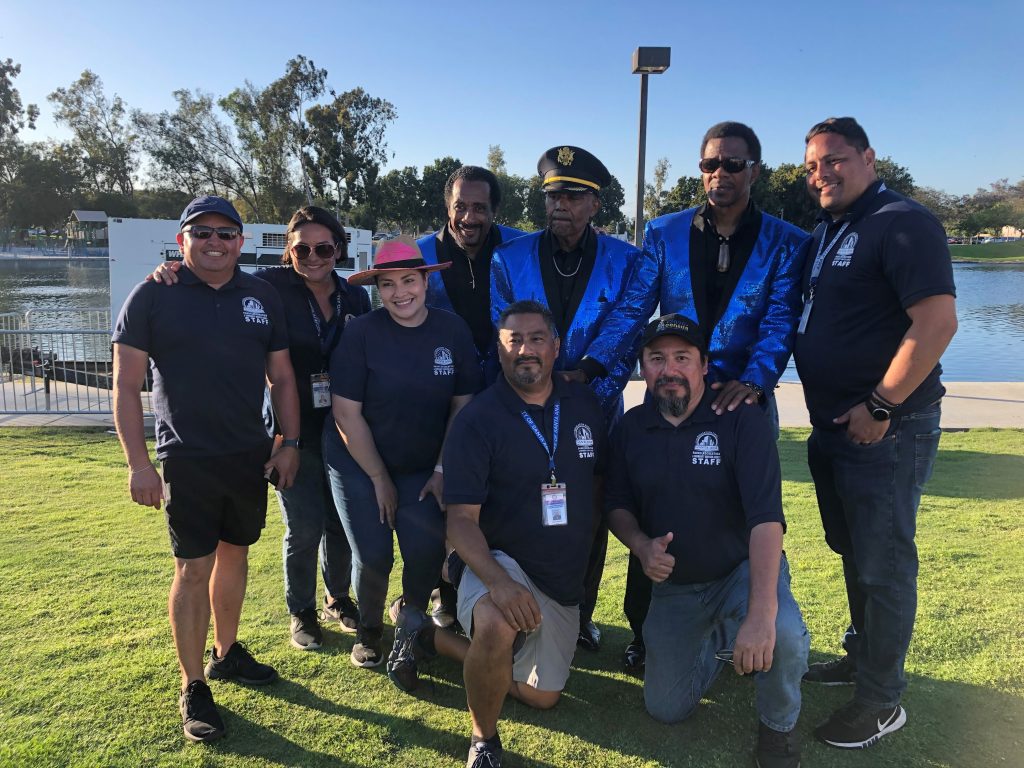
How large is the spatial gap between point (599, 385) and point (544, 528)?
0.96m

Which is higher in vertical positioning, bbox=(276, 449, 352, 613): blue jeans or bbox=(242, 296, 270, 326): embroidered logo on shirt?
bbox=(242, 296, 270, 326): embroidered logo on shirt

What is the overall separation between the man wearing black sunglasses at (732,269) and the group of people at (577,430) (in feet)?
0.04

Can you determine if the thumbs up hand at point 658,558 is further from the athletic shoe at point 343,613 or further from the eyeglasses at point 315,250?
the eyeglasses at point 315,250

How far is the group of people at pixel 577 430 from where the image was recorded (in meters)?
2.69

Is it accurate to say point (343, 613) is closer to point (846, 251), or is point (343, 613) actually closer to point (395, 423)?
point (395, 423)

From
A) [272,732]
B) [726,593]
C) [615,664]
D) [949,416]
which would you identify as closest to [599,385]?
[726,593]

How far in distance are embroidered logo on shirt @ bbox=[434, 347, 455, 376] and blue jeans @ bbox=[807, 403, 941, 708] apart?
1.81 m

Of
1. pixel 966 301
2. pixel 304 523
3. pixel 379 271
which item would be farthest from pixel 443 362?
pixel 966 301

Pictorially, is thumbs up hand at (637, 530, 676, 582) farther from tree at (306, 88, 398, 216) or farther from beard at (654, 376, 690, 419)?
tree at (306, 88, 398, 216)

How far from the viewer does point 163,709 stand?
2969 mm

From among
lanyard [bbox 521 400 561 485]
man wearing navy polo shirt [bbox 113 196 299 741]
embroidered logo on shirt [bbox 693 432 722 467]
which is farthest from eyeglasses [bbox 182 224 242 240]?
embroidered logo on shirt [bbox 693 432 722 467]

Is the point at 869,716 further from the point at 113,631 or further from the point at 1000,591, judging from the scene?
the point at 113,631

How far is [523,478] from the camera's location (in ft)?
9.45

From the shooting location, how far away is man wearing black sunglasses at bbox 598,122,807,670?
314 centimetres
